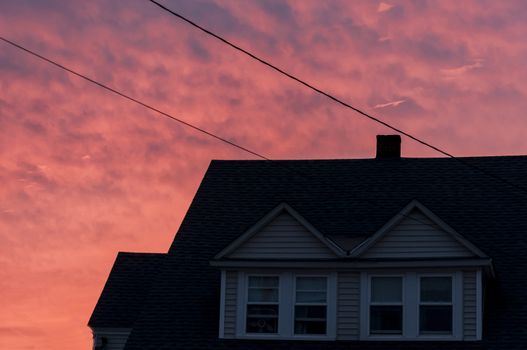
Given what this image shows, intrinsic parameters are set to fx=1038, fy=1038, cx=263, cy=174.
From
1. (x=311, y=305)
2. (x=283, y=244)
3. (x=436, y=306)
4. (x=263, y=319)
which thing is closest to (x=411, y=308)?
(x=436, y=306)

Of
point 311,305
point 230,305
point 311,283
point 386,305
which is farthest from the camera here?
point 230,305

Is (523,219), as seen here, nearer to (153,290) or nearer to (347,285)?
(347,285)

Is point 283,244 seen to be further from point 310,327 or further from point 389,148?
point 389,148

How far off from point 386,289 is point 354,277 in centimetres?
93

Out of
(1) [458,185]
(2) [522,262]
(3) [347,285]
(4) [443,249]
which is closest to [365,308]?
(3) [347,285]

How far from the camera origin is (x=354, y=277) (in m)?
28.6

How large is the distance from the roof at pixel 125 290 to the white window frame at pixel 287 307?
689 cm

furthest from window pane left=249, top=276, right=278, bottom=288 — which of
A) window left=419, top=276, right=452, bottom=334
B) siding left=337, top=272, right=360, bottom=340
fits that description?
window left=419, top=276, right=452, bottom=334

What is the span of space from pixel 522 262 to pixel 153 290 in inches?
429

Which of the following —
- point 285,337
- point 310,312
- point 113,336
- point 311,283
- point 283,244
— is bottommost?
point 285,337

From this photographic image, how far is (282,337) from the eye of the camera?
2862 cm

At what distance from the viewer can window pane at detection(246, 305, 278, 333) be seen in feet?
94.7

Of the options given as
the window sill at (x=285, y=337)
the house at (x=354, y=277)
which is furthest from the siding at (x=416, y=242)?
the window sill at (x=285, y=337)

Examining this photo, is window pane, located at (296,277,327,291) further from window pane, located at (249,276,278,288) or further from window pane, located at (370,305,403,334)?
window pane, located at (370,305,403,334)
